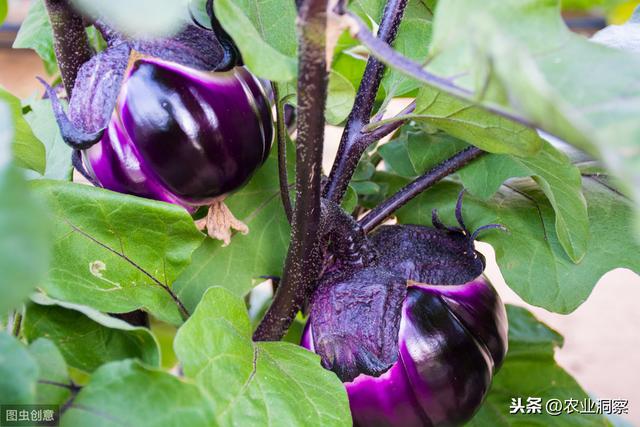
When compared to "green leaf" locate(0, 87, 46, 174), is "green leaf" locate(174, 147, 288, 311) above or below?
below

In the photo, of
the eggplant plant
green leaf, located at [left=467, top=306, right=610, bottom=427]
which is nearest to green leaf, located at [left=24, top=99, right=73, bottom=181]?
the eggplant plant

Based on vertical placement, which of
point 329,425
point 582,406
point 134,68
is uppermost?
point 134,68

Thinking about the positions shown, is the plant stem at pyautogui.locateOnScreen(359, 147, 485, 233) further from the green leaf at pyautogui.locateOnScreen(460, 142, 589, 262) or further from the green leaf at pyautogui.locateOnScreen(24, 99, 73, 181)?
the green leaf at pyautogui.locateOnScreen(24, 99, 73, 181)

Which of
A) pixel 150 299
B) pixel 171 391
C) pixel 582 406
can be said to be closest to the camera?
pixel 171 391

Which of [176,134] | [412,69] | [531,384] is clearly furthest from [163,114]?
[531,384]

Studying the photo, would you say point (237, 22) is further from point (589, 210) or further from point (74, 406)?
point (589, 210)

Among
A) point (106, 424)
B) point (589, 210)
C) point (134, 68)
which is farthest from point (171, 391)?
point (589, 210)

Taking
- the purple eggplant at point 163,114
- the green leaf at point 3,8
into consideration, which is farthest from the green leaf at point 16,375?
the green leaf at point 3,8
